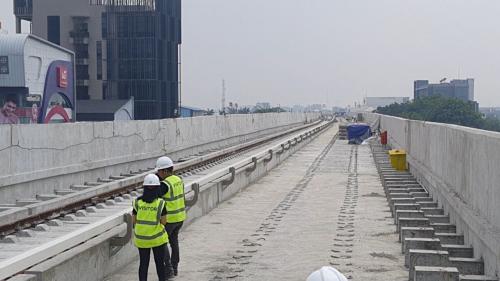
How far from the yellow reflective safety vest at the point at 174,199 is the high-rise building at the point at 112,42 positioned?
78.0m

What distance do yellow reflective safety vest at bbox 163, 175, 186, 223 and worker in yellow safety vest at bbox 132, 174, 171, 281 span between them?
81cm

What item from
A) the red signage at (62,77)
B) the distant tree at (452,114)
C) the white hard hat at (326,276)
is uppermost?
the red signage at (62,77)

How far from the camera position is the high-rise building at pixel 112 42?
284ft

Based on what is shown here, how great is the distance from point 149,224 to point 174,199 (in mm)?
1061

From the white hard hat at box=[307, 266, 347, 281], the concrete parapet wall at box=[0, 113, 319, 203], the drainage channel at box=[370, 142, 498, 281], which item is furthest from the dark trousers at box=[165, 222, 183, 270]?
the white hard hat at box=[307, 266, 347, 281]

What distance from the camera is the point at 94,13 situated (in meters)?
86.9

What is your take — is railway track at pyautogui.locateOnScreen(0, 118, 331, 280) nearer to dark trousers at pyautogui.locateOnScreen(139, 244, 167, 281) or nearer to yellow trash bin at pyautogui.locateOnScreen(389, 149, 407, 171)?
dark trousers at pyautogui.locateOnScreen(139, 244, 167, 281)

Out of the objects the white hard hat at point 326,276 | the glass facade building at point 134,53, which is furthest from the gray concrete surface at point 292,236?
the glass facade building at point 134,53

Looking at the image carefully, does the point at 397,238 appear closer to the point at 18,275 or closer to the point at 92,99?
the point at 18,275

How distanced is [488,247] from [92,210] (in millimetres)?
6970

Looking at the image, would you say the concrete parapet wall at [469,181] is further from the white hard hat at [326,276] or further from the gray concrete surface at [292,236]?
the white hard hat at [326,276]

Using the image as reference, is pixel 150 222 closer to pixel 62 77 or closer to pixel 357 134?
pixel 357 134

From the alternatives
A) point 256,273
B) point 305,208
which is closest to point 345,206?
point 305,208

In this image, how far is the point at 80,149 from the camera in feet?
60.2
